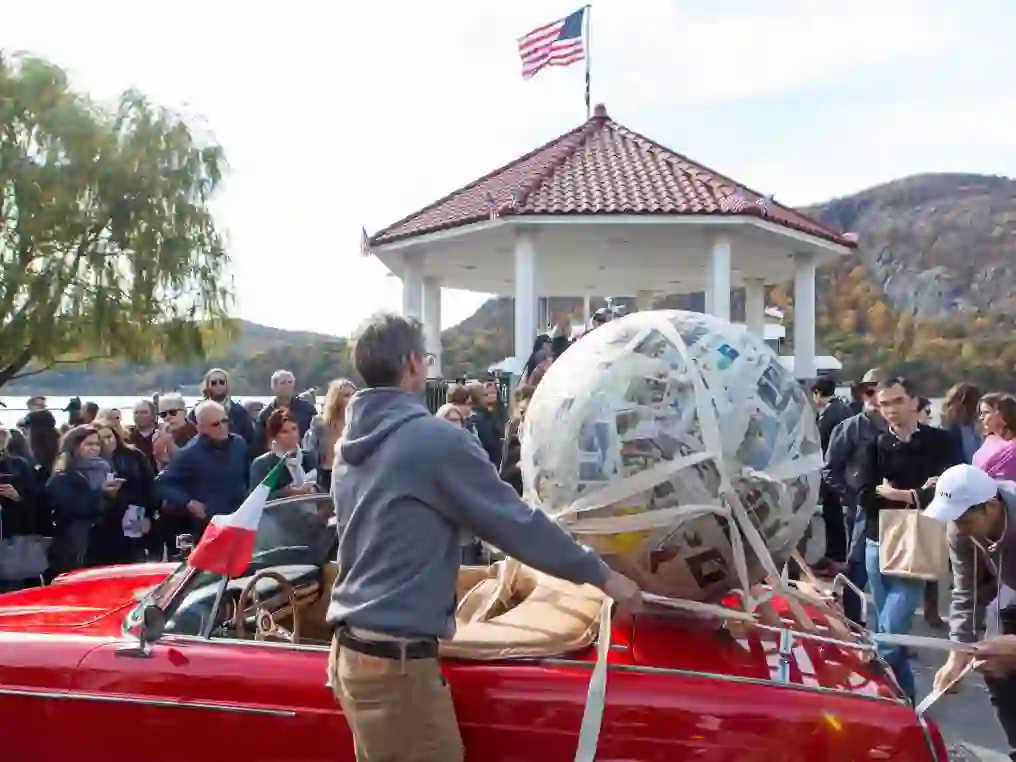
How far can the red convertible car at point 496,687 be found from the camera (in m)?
2.74

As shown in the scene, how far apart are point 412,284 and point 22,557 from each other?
468 inches

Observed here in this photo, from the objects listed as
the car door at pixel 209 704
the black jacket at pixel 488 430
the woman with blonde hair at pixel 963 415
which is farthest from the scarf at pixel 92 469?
the woman with blonde hair at pixel 963 415

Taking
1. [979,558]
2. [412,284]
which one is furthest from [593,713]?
[412,284]

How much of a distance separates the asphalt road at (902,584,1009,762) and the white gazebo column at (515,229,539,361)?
9063 mm

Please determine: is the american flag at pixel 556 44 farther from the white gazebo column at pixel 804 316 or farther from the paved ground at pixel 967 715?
the paved ground at pixel 967 715

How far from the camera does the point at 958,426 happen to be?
7.63 metres

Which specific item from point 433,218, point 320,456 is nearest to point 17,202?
point 433,218

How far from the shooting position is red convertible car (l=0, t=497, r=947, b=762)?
2737mm

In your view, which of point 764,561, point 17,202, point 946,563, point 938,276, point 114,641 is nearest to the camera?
point 764,561

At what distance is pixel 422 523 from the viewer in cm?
269

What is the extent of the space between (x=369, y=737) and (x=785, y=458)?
1447 millimetres

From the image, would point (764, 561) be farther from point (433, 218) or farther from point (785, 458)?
point (433, 218)

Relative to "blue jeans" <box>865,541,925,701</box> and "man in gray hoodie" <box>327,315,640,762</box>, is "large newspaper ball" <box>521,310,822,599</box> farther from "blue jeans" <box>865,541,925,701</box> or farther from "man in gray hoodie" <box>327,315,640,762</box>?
"blue jeans" <box>865,541,925,701</box>

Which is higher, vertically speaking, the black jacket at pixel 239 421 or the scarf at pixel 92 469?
the black jacket at pixel 239 421
